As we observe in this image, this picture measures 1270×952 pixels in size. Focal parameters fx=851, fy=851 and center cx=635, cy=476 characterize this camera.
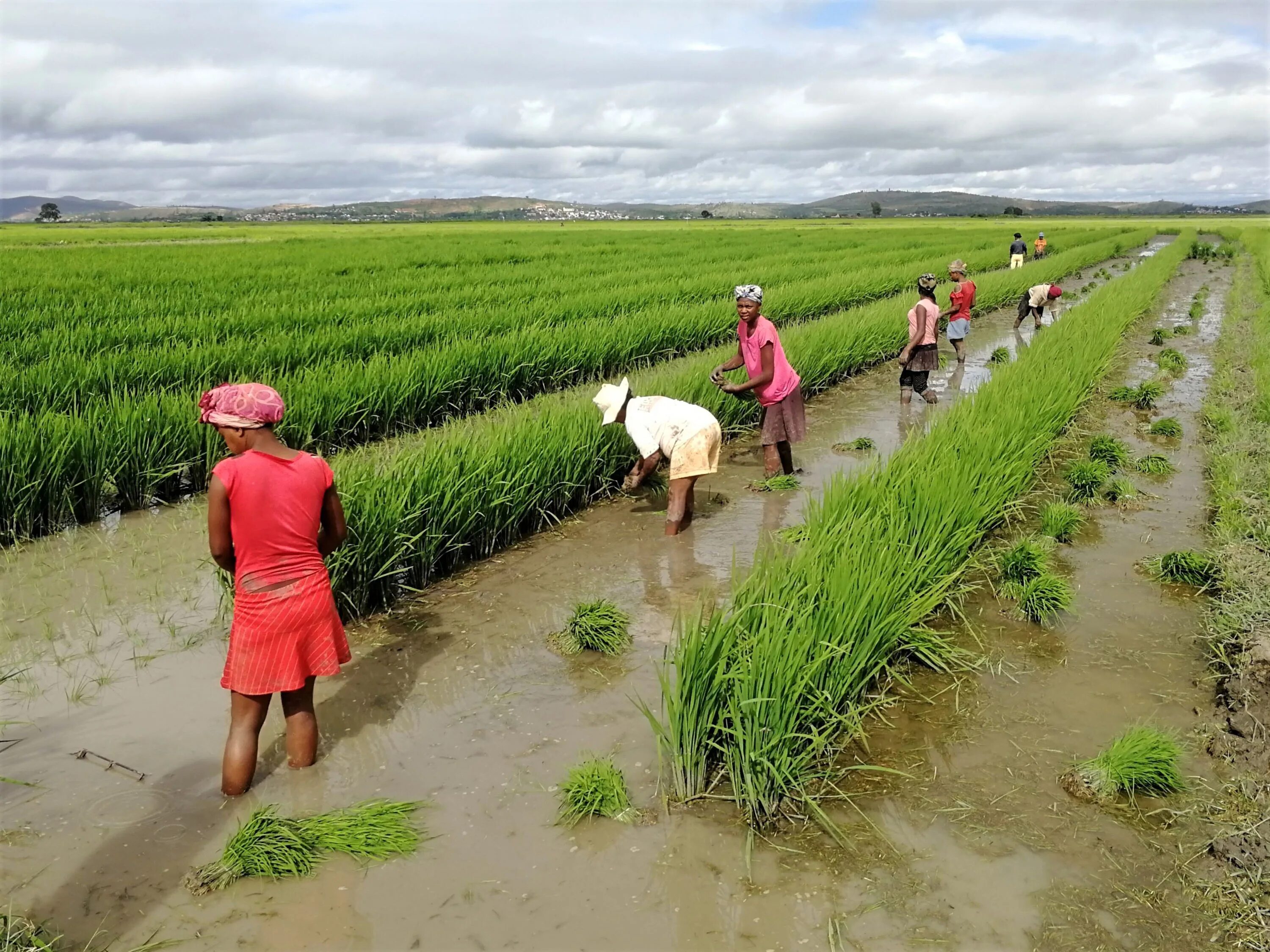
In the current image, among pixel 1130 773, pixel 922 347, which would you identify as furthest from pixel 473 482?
pixel 922 347

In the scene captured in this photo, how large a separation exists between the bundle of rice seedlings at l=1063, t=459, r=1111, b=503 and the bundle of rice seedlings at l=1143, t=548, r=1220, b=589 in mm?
1168

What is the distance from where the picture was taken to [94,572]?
4223 mm

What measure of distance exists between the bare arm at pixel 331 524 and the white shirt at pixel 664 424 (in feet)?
6.81

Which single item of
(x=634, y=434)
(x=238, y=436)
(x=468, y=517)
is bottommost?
(x=468, y=517)

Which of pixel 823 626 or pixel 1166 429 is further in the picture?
pixel 1166 429

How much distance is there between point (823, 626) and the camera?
279 centimetres

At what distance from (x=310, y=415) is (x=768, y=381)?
321 centimetres

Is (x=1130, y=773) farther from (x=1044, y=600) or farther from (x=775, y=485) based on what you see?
(x=775, y=485)

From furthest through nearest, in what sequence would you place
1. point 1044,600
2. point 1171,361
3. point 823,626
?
point 1171,361
point 1044,600
point 823,626

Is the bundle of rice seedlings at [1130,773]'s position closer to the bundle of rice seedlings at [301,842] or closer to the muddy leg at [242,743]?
the bundle of rice seedlings at [301,842]

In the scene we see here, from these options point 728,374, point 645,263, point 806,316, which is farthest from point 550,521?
point 645,263

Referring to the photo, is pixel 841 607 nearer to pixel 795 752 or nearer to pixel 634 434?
pixel 795 752

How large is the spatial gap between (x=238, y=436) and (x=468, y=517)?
6.25 feet

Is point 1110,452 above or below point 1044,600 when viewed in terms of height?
above
